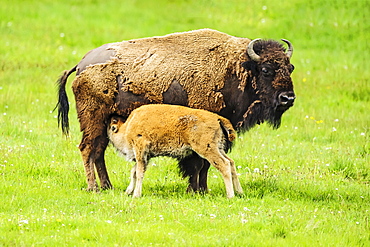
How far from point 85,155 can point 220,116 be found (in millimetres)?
2060

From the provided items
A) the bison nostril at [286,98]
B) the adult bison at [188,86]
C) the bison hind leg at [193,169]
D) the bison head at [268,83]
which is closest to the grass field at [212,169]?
the bison hind leg at [193,169]

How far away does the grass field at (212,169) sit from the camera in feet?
22.1

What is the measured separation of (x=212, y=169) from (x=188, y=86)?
2.18 m

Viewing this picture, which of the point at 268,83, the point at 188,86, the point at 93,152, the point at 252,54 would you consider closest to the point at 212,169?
the point at 188,86

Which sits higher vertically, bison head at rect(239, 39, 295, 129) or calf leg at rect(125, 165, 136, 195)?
bison head at rect(239, 39, 295, 129)

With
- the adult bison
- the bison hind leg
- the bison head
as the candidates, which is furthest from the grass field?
the bison head

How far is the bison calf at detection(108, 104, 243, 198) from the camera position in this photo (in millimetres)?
8055

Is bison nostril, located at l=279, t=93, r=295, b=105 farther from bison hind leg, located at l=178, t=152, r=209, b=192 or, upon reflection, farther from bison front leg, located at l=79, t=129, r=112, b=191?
bison front leg, located at l=79, t=129, r=112, b=191

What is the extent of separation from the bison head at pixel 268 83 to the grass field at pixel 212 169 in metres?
1.03

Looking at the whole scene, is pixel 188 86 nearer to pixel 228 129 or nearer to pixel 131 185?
pixel 228 129

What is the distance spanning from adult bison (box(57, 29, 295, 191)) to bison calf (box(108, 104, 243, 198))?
516 mm

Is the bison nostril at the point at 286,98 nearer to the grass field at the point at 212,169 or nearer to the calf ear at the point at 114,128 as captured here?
the grass field at the point at 212,169

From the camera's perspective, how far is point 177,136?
26.6ft

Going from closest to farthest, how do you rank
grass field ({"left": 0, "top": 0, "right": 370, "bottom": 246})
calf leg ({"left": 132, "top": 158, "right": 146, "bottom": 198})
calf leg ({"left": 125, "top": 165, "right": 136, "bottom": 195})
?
grass field ({"left": 0, "top": 0, "right": 370, "bottom": 246})
calf leg ({"left": 132, "top": 158, "right": 146, "bottom": 198})
calf leg ({"left": 125, "top": 165, "right": 136, "bottom": 195})
